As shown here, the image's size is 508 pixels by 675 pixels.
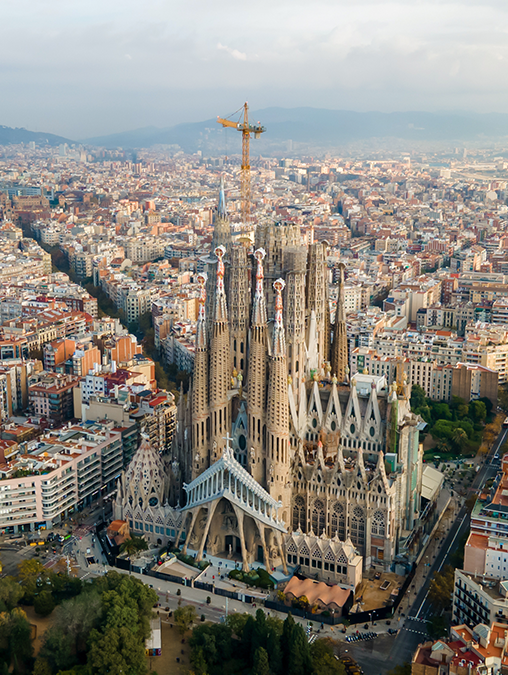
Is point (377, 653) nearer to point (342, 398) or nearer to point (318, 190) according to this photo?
point (342, 398)

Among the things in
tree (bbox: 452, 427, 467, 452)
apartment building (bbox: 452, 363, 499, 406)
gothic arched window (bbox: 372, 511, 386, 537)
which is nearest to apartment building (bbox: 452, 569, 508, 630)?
gothic arched window (bbox: 372, 511, 386, 537)

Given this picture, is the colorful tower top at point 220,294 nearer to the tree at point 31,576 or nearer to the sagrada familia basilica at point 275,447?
the sagrada familia basilica at point 275,447

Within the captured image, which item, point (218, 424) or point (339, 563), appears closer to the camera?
point (339, 563)

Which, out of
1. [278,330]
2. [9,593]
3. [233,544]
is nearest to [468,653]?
[233,544]

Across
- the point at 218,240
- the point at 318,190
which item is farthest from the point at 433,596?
the point at 318,190

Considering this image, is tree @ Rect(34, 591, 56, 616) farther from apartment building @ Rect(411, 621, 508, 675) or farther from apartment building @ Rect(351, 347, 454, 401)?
apartment building @ Rect(351, 347, 454, 401)

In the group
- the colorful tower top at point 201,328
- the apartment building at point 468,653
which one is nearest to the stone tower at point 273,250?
the colorful tower top at point 201,328
